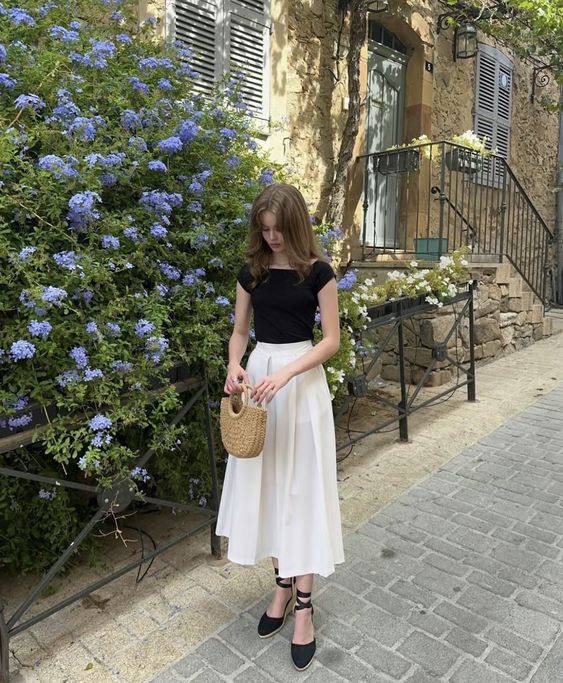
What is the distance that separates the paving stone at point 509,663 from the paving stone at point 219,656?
2.81 ft

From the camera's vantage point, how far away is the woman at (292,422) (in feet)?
5.82

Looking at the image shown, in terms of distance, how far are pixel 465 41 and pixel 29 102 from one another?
6.76m

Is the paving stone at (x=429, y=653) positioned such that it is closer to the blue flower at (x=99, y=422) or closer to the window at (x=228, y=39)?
the blue flower at (x=99, y=422)

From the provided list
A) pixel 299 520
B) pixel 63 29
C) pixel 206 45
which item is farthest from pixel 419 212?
pixel 299 520

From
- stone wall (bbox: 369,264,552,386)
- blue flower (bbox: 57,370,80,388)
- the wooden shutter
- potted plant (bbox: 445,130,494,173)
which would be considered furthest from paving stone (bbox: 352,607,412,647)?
potted plant (bbox: 445,130,494,173)

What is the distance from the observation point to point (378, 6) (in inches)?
225

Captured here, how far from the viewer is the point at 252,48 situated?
4.93 metres

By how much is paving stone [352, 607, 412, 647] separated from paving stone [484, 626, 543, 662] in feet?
0.98

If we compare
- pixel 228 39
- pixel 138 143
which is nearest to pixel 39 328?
pixel 138 143

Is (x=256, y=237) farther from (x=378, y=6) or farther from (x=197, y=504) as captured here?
(x=378, y=6)

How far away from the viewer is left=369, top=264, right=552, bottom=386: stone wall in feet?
17.3

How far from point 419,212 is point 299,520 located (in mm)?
5559

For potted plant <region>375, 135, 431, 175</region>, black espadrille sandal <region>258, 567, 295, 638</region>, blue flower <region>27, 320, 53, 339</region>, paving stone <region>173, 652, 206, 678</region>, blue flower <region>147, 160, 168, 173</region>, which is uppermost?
potted plant <region>375, 135, 431, 175</region>

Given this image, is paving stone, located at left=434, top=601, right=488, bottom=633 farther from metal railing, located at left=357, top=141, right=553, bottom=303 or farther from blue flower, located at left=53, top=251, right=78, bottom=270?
metal railing, located at left=357, top=141, right=553, bottom=303
